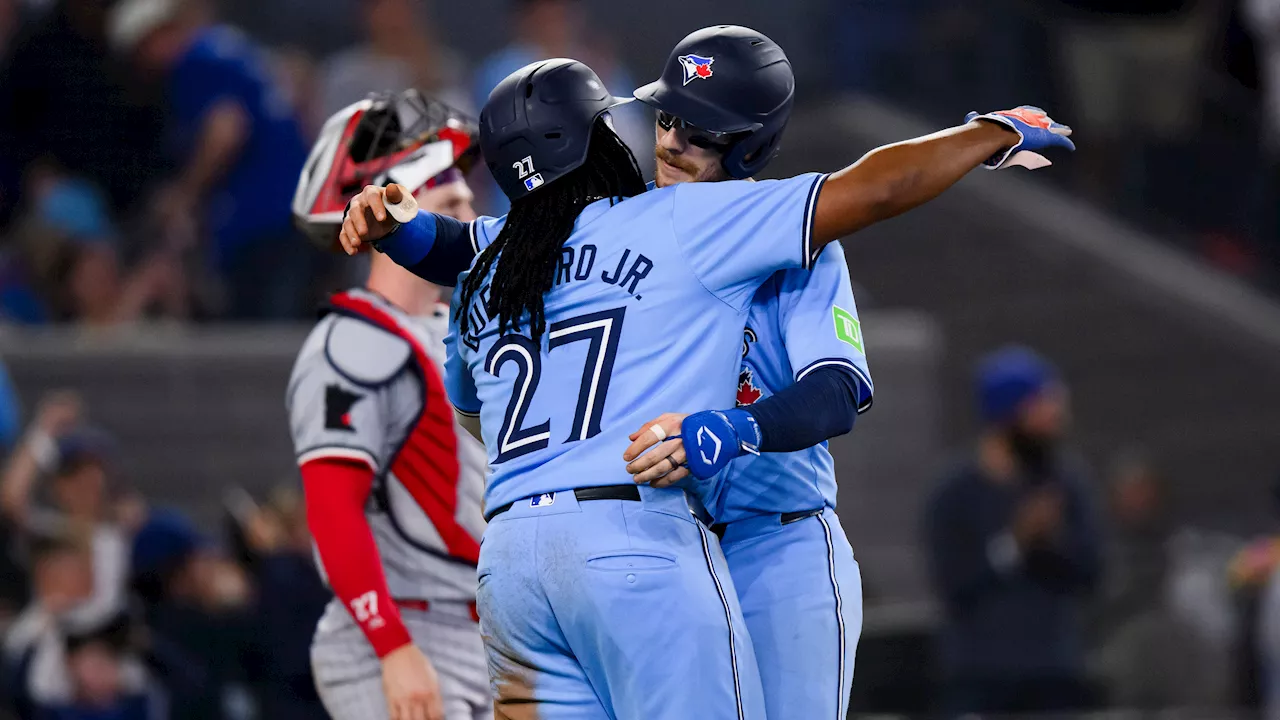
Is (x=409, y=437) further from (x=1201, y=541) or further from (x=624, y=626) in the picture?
(x=1201, y=541)

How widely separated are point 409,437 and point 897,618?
530 cm

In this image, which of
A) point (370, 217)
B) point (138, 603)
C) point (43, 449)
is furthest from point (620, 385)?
point (43, 449)

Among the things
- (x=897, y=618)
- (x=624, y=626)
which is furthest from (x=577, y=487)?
(x=897, y=618)

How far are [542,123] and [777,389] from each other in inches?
30.5

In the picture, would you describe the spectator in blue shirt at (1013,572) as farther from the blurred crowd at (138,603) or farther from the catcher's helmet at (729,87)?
the catcher's helmet at (729,87)

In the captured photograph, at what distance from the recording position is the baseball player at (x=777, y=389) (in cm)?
368

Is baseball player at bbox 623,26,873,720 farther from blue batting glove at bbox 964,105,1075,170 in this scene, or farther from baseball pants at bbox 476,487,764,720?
blue batting glove at bbox 964,105,1075,170

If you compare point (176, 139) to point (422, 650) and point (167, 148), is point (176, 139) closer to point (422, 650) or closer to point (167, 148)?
point (167, 148)

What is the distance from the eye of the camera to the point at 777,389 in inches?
153

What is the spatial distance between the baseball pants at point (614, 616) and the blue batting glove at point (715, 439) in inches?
7.5

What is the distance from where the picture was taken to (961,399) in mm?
13344

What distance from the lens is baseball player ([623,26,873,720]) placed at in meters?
3.68

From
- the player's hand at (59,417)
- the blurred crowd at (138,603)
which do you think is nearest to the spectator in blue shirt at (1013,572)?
the blurred crowd at (138,603)

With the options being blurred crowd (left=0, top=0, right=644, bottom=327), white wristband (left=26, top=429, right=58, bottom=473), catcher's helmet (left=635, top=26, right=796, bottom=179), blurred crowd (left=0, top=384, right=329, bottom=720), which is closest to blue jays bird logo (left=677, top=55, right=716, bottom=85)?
catcher's helmet (left=635, top=26, right=796, bottom=179)
